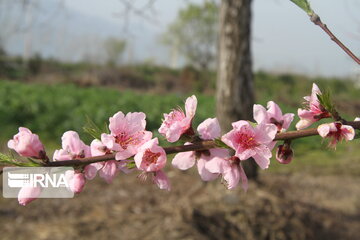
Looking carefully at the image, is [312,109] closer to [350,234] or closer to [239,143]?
[239,143]

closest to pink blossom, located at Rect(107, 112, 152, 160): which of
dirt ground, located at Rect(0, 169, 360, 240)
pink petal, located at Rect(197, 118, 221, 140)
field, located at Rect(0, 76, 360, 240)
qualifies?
pink petal, located at Rect(197, 118, 221, 140)

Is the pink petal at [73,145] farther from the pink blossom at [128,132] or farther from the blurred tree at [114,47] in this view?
the blurred tree at [114,47]

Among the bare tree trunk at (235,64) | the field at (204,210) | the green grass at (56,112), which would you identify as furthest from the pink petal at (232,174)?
the green grass at (56,112)

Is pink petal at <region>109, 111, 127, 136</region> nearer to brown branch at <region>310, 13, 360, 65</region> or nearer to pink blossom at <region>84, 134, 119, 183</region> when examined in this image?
pink blossom at <region>84, 134, 119, 183</region>

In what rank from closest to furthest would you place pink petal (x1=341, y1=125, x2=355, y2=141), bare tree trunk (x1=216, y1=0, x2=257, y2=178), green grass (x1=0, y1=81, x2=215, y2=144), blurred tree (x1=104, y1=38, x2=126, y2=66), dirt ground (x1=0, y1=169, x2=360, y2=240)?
pink petal (x1=341, y1=125, x2=355, y2=141) → dirt ground (x1=0, y1=169, x2=360, y2=240) → bare tree trunk (x1=216, y1=0, x2=257, y2=178) → green grass (x1=0, y1=81, x2=215, y2=144) → blurred tree (x1=104, y1=38, x2=126, y2=66)

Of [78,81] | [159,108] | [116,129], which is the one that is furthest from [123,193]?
[78,81]

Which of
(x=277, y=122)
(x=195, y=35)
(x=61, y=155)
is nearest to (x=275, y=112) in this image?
(x=277, y=122)

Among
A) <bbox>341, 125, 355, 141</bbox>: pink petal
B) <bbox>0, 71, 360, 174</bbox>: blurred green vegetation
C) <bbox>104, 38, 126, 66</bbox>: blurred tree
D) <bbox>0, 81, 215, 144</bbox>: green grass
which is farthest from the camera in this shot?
<bbox>104, 38, 126, 66</bbox>: blurred tree
